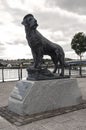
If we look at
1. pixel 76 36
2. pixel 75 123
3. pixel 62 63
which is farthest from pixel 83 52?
pixel 75 123

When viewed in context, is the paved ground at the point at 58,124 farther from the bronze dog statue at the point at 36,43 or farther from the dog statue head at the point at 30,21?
the dog statue head at the point at 30,21

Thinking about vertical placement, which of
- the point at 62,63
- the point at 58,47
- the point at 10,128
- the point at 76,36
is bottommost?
the point at 10,128

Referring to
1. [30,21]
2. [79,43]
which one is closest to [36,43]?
[30,21]

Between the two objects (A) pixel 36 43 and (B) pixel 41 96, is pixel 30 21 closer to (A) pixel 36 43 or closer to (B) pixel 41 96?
(A) pixel 36 43

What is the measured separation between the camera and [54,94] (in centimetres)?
639

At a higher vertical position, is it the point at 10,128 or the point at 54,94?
the point at 54,94

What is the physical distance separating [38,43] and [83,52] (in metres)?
26.9

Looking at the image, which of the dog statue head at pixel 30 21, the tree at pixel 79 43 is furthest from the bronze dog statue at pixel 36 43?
the tree at pixel 79 43

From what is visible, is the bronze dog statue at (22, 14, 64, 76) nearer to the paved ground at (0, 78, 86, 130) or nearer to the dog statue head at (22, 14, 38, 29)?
the dog statue head at (22, 14, 38, 29)

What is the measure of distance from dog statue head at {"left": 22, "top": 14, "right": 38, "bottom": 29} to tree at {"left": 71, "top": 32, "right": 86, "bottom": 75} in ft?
87.1

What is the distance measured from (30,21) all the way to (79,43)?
2734 cm

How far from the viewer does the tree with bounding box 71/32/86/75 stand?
3262cm

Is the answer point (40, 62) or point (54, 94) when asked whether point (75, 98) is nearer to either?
point (54, 94)

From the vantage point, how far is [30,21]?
639cm
